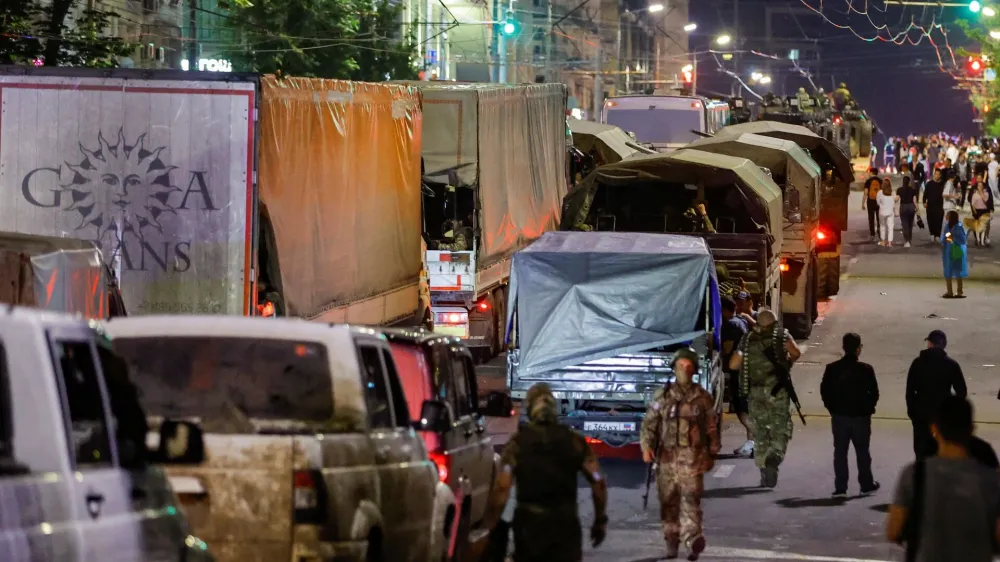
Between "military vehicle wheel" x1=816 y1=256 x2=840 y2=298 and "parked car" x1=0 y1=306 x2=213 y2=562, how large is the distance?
2547cm

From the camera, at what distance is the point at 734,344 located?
17.5 metres

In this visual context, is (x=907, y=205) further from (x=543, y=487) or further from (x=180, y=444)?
(x=180, y=444)

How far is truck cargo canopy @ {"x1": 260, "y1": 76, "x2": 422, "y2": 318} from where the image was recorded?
14664mm

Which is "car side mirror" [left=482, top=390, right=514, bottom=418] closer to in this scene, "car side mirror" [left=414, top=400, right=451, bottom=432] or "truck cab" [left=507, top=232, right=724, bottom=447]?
"car side mirror" [left=414, top=400, right=451, bottom=432]

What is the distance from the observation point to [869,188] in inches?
1613

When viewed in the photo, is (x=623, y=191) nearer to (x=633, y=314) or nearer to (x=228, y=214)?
(x=633, y=314)

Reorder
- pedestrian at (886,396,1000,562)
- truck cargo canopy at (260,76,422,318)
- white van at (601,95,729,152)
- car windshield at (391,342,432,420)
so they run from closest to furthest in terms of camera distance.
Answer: pedestrian at (886,396,1000,562) → car windshield at (391,342,432,420) → truck cargo canopy at (260,76,422,318) → white van at (601,95,729,152)

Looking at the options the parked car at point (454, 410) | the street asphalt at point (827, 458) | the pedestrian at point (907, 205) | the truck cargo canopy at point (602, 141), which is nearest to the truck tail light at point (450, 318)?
the street asphalt at point (827, 458)

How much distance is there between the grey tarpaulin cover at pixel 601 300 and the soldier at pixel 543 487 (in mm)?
7480

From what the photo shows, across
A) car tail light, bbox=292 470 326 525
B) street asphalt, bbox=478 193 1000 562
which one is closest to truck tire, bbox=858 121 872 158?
street asphalt, bbox=478 193 1000 562

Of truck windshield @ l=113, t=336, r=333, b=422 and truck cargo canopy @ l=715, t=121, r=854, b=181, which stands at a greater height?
truck cargo canopy @ l=715, t=121, r=854, b=181

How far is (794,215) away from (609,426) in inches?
412

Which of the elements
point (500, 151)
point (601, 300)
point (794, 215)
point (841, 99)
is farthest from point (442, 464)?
point (841, 99)

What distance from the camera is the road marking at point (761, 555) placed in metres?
12.1
